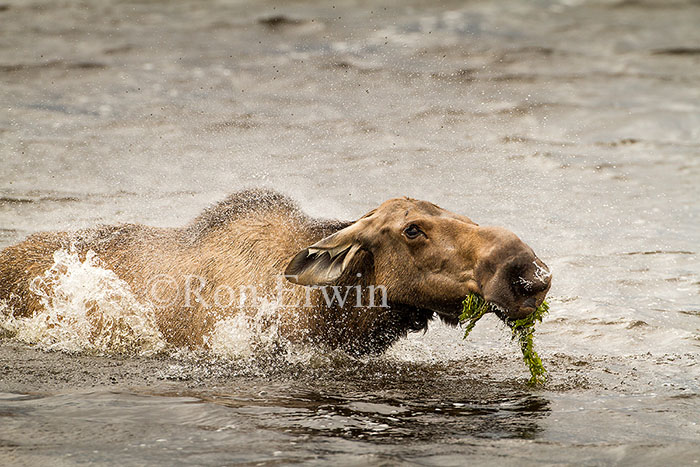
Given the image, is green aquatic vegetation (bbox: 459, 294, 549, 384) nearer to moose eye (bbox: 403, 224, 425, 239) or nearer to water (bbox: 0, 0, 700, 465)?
water (bbox: 0, 0, 700, 465)

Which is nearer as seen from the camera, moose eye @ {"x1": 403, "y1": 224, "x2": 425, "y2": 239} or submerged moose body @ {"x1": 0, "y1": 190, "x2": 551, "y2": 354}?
submerged moose body @ {"x1": 0, "y1": 190, "x2": 551, "y2": 354}

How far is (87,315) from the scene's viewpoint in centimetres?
781

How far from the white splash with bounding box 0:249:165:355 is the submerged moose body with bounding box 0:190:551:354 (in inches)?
4.1

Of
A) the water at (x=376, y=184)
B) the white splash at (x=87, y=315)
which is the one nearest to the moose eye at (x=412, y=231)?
the water at (x=376, y=184)

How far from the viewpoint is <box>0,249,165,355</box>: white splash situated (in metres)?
7.52

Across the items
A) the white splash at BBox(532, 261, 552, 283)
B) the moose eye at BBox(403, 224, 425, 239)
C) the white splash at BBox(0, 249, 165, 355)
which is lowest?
the white splash at BBox(0, 249, 165, 355)

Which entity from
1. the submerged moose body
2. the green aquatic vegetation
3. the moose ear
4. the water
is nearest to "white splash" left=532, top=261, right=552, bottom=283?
the submerged moose body

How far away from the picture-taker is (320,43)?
76.1ft

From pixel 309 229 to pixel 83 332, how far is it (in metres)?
2.22

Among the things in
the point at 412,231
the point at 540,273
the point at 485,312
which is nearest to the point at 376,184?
the point at 412,231

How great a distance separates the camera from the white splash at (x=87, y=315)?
752 cm

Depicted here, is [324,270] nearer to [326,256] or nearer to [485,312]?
[326,256]

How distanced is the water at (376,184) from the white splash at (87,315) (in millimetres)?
30

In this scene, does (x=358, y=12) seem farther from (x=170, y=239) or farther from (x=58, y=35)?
(x=170, y=239)
